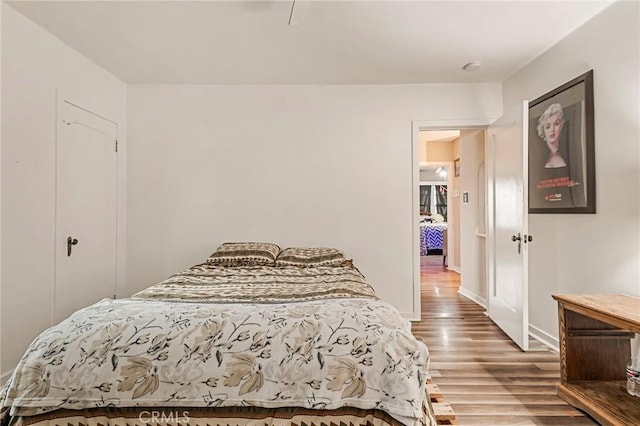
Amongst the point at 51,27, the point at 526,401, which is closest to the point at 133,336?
the point at 526,401

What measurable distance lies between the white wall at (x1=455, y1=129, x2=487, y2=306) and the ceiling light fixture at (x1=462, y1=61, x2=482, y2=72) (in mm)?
1369

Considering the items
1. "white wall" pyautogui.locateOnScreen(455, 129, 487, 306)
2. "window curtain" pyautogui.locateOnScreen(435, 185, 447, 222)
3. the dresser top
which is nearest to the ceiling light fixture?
"white wall" pyautogui.locateOnScreen(455, 129, 487, 306)

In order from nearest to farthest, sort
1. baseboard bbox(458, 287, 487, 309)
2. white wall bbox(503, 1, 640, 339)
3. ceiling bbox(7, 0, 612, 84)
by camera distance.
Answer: white wall bbox(503, 1, 640, 339) < ceiling bbox(7, 0, 612, 84) < baseboard bbox(458, 287, 487, 309)

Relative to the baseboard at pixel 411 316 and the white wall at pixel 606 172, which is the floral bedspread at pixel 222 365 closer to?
the white wall at pixel 606 172

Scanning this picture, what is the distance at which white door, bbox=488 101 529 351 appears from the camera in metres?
3.05

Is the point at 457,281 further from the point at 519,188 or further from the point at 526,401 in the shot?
the point at 526,401

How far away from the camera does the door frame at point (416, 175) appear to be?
12.9 ft

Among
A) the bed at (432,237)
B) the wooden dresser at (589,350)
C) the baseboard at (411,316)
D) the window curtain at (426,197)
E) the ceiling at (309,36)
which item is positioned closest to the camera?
the wooden dresser at (589,350)

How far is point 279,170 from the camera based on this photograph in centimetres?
397

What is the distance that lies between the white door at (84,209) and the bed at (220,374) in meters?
1.81

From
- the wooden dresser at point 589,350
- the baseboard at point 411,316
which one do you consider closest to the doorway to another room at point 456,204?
the baseboard at point 411,316

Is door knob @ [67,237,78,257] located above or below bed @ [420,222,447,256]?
above

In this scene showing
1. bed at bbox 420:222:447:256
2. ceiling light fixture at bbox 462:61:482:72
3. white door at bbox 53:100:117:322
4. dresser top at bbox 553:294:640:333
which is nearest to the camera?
dresser top at bbox 553:294:640:333

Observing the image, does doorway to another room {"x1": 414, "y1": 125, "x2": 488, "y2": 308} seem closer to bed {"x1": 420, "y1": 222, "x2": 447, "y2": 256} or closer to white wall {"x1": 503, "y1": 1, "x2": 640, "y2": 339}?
bed {"x1": 420, "y1": 222, "x2": 447, "y2": 256}
